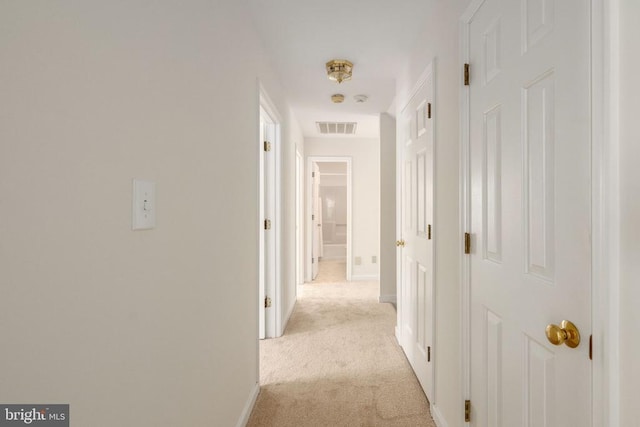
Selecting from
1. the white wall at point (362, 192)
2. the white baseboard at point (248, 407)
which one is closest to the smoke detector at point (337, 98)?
the white wall at point (362, 192)

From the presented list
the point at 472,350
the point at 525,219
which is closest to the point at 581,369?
the point at 525,219

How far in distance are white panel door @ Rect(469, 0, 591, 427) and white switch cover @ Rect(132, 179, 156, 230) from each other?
1.08 metres

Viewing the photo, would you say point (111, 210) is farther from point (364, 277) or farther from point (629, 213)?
point (364, 277)

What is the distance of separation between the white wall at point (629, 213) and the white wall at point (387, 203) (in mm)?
3444

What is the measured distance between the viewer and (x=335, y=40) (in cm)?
229

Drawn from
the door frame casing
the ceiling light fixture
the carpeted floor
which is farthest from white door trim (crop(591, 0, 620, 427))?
the carpeted floor

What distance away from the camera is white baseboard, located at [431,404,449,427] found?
1718 millimetres

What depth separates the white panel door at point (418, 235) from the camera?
6.59ft

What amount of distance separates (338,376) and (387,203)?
2325 millimetres

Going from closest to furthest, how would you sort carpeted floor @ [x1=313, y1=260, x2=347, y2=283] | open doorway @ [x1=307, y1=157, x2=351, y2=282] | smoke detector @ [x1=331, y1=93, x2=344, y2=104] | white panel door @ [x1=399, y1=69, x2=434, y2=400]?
1. white panel door @ [x1=399, y1=69, x2=434, y2=400]
2. smoke detector @ [x1=331, y1=93, x2=344, y2=104]
3. carpeted floor @ [x1=313, y1=260, x2=347, y2=283]
4. open doorway @ [x1=307, y1=157, x2=351, y2=282]

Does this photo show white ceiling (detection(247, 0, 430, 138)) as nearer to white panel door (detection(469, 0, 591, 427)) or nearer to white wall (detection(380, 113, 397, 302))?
white wall (detection(380, 113, 397, 302))

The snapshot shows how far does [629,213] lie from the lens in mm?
663

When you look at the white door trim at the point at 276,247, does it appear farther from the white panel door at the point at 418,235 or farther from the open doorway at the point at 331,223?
the open doorway at the point at 331,223

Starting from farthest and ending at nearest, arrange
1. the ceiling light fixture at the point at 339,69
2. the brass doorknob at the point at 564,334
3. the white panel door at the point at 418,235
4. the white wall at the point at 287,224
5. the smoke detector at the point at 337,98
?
the smoke detector at the point at 337,98, the white wall at the point at 287,224, the ceiling light fixture at the point at 339,69, the white panel door at the point at 418,235, the brass doorknob at the point at 564,334
